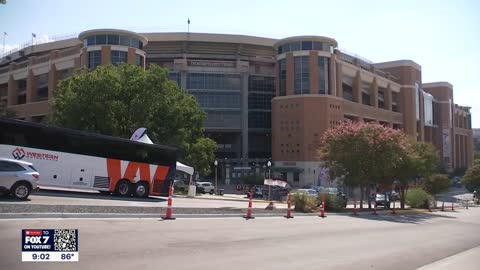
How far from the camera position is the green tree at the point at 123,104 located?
39.6 meters

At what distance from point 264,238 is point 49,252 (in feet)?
22.2

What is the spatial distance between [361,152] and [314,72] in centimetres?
5700

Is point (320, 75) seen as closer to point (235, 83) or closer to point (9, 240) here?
point (235, 83)

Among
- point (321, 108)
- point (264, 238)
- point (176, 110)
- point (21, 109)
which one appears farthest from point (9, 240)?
point (21, 109)

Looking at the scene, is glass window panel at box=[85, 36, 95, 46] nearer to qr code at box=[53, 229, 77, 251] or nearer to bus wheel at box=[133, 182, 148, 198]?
bus wheel at box=[133, 182, 148, 198]

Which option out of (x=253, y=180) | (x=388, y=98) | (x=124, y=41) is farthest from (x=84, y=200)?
(x=388, y=98)

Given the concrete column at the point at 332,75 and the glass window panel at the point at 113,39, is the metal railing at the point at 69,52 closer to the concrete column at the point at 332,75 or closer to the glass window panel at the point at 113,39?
the glass window panel at the point at 113,39

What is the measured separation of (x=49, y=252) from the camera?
8820 millimetres

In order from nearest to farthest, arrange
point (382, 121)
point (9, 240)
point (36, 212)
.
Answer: point (9, 240)
point (36, 212)
point (382, 121)

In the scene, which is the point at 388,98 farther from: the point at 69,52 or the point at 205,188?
the point at 69,52

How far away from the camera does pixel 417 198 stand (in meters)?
43.0

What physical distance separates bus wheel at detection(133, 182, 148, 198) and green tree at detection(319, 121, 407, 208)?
13940 millimetres

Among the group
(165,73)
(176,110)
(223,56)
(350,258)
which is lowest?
(350,258)

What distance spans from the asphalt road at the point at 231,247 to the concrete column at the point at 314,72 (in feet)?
233
